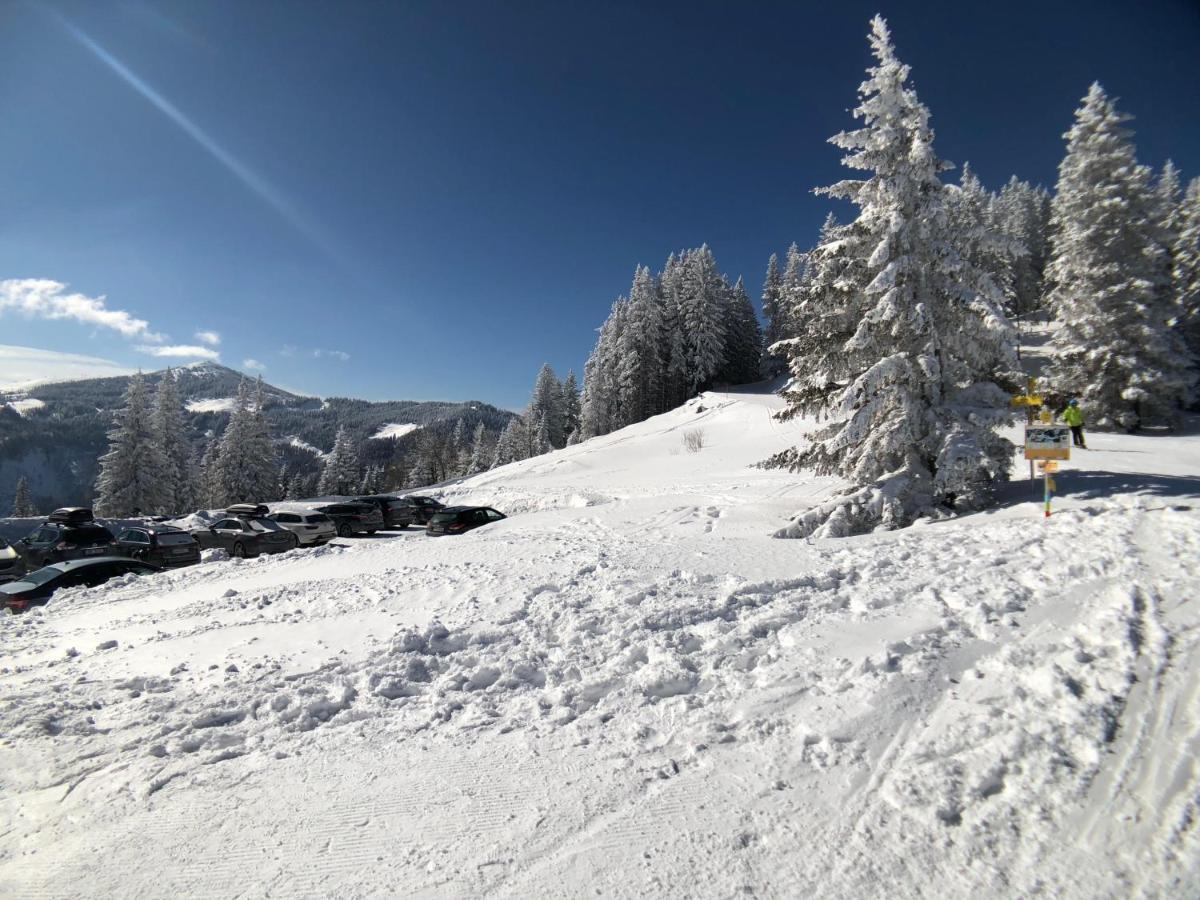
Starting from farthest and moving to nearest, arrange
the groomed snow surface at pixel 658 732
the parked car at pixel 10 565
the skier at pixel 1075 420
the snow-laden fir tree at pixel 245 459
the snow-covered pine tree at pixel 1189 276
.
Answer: the snow-laden fir tree at pixel 245 459 < the snow-covered pine tree at pixel 1189 276 < the skier at pixel 1075 420 < the parked car at pixel 10 565 < the groomed snow surface at pixel 658 732

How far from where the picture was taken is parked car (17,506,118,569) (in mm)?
16844

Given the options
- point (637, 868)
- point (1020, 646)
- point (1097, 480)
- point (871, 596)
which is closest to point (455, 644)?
point (637, 868)

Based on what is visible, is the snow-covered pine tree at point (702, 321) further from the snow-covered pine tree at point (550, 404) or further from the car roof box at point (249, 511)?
the car roof box at point (249, 511)

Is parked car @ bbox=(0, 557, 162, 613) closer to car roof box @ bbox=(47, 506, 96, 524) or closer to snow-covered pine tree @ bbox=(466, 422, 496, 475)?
car roof box @ bbox=(47, 506, 96, 524)

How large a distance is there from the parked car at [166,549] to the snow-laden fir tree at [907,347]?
19.2 m

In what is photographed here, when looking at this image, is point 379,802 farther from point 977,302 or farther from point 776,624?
point 977,302

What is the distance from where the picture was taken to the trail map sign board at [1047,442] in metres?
9.64

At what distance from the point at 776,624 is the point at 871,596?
4.95 feet

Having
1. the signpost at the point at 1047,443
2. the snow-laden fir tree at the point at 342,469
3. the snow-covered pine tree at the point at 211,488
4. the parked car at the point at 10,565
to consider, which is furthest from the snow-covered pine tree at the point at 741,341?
the parked car at the point at 10,565

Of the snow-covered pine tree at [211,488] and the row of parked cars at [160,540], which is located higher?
the snow-covered pine tree at [211,488]

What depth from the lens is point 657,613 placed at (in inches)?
265

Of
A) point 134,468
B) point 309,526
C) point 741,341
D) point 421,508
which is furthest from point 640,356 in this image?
point 134,468

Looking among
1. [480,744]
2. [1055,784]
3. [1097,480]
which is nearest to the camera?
[1055,784]

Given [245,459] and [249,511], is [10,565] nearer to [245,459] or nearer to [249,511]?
[249,511]
